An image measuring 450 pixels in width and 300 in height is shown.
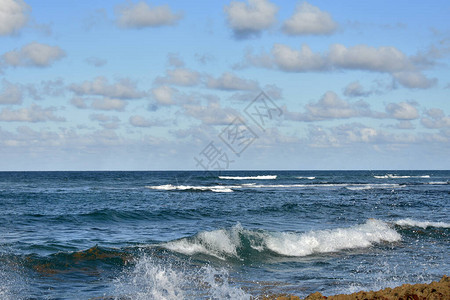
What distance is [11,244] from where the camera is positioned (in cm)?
1511

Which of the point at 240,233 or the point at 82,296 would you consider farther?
the point at 240,233

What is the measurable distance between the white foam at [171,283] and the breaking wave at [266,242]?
2.27 m

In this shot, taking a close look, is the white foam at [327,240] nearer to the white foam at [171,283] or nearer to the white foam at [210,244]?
the white foam at [210,244]

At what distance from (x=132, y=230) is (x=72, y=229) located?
2.53m

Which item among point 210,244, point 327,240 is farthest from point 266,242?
point 327,240

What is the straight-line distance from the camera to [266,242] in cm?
1555

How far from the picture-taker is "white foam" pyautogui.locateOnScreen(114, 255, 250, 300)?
9352mm

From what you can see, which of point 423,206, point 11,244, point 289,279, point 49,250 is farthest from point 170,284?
point 423,206

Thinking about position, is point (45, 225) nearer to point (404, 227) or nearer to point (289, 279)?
point (289, 279)

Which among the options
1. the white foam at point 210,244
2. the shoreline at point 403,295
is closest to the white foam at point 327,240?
the white foam at point 210,244

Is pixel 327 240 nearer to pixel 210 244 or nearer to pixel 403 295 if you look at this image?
pixel 210 244

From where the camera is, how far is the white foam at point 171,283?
9352 mm

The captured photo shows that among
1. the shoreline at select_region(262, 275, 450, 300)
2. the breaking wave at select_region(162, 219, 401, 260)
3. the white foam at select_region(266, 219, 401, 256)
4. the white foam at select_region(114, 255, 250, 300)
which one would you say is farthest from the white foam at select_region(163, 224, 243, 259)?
the shoreline at select_region(262, 275, 450, 300)

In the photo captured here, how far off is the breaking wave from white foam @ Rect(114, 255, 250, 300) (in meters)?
2.27
